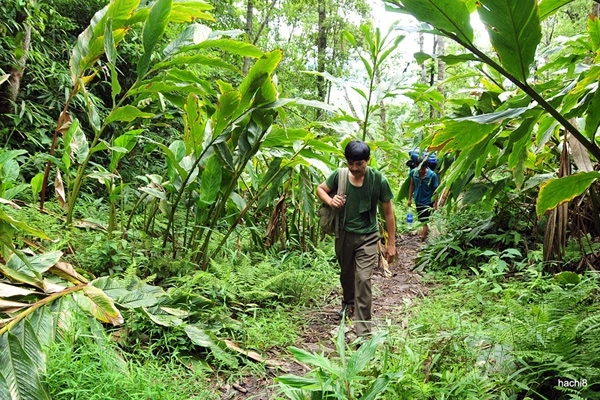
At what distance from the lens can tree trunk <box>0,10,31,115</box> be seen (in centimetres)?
391

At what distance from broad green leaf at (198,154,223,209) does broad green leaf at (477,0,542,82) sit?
2174mm

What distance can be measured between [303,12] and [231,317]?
1296 cm

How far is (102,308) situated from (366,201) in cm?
197

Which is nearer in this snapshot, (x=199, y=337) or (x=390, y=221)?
(x=199, y=337)

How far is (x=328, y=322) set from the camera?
331 cm

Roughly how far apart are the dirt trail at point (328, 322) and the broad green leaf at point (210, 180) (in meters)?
1.23

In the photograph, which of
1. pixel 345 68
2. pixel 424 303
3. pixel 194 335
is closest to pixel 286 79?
pixel 345 68

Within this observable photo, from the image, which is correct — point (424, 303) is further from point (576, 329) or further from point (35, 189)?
point (35, 189)

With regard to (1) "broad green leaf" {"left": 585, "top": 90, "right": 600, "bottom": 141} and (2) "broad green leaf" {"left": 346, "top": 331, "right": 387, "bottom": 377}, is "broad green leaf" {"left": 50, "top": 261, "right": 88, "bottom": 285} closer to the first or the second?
(2) "broad green leaf" {"left": 346, "top": 331, "right": 387, "bottom": 377}

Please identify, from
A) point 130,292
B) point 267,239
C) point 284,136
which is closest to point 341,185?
point 284,136

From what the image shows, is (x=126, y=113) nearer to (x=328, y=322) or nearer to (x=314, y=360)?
(x=314, y=360)

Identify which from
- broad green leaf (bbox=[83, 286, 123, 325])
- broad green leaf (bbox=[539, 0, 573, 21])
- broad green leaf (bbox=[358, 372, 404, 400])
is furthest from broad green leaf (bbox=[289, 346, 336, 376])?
Answer: broad green leaf (bbox=[539, 0, 573, 21])

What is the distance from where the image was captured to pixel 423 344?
2.28 metres

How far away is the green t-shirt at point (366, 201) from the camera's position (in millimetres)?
3111
